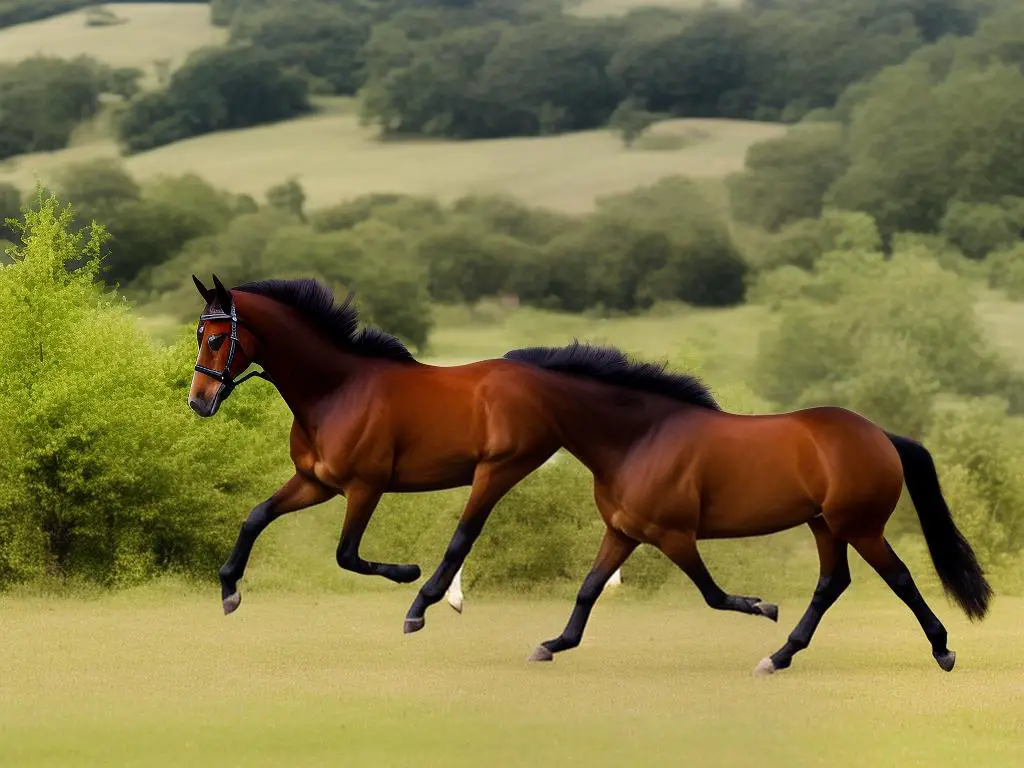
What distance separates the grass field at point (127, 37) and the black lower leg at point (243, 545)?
124832 millimetres

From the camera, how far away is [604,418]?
38.7 feet

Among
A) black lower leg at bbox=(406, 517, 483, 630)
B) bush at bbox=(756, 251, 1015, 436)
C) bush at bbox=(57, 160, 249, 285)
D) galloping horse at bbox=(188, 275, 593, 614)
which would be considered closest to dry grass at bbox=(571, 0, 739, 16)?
bush at bbox=(57, 160, 249, 285)

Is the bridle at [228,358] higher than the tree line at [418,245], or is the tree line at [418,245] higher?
the bridle at [228,358]

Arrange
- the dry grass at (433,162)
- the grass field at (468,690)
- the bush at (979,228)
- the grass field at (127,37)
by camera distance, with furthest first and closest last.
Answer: the grass field at (127,37), the dry grass at (433,162), the bush at (979,228), the grass field at (468,690)

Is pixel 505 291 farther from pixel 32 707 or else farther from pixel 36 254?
pixel 32 707

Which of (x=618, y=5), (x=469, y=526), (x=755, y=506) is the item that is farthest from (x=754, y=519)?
(x=618, y=5)

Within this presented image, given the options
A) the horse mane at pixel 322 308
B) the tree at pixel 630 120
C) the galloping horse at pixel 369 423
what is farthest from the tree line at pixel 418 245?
the galloping horse at pixel 369 423

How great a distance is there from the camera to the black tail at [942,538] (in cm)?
1245

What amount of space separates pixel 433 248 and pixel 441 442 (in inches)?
3126

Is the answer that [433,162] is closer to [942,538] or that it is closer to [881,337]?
[881,337]

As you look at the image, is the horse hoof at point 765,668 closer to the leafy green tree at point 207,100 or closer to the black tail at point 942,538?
the black tail at point 942,538

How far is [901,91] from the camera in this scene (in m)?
102

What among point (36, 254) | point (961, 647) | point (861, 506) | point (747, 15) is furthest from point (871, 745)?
point (747, 15)

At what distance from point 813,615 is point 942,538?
4.73 feet
